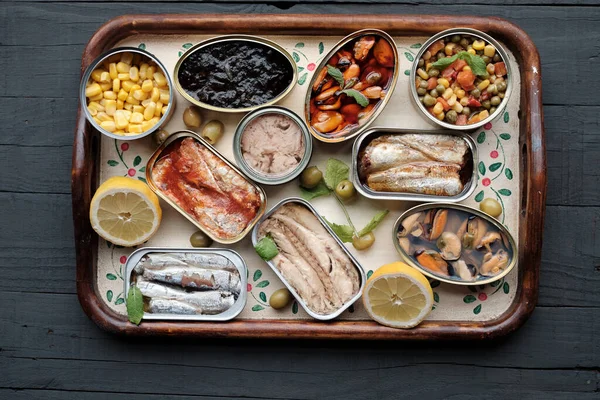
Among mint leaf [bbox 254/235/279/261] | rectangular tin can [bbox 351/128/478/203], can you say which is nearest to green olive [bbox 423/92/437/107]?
rectangular tin can [bbox 351/128/478/203]

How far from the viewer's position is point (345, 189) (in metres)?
3.20

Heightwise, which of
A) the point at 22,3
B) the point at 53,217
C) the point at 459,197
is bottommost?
the point at 53,217

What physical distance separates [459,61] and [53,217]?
8.27 feet

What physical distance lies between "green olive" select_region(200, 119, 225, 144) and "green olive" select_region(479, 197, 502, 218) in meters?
1.54

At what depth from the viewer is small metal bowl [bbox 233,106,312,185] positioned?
3.18 meters

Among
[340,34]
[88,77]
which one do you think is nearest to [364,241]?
[340,34]

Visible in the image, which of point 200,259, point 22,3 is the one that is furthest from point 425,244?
point 22,3

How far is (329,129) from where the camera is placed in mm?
3223

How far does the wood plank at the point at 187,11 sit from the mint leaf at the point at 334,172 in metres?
0.93

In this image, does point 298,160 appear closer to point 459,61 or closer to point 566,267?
point 459,61

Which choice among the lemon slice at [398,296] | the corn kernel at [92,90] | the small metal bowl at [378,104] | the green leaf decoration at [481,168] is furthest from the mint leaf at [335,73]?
the corn kernel at [92,90]

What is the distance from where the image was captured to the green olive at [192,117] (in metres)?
3.25

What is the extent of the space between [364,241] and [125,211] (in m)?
1.32

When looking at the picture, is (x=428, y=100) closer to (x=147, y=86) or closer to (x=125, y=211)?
(x=147, y=86)
